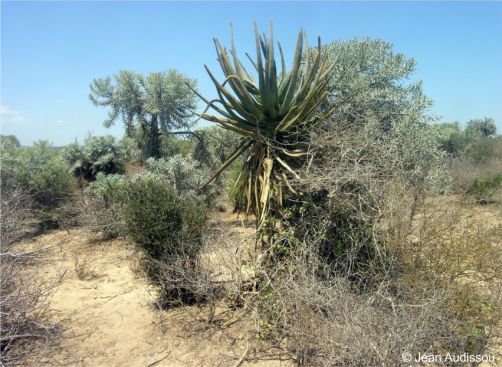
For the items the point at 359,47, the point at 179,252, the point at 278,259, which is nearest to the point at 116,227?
the point at 179,252

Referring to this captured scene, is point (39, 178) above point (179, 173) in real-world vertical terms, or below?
below

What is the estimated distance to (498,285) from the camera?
13.8ft

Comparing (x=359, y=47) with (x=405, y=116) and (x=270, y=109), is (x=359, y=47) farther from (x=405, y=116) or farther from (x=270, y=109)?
(x=270, y=109)

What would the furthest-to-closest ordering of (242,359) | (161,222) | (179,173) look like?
(179,173), (161,222), (242,359)

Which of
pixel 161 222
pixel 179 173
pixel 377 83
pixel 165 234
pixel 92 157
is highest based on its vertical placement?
pixel 377 83

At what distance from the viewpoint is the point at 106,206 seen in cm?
938

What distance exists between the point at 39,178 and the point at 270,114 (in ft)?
26.9

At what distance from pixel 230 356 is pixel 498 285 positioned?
9.82ft

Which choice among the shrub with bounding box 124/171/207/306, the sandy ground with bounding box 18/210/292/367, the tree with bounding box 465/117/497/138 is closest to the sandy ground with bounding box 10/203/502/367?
the sandy ground with bounding box 18/210/292/367

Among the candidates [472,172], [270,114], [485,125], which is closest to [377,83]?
[270,114]

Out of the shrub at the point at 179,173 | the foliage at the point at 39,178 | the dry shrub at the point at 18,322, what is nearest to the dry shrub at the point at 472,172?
the shrub at the point at 179,173

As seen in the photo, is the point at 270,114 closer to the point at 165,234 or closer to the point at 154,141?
the point at 165,234

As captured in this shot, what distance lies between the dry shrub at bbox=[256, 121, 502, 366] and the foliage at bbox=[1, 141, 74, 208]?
26.5 ft

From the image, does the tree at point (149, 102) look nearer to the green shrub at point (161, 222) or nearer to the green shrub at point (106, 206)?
the green shrub at point (106, 206)
